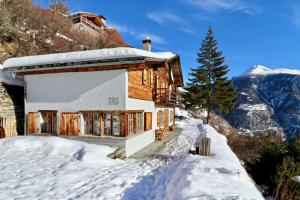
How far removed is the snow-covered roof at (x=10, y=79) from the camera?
14.7 m

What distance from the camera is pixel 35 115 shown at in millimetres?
14031

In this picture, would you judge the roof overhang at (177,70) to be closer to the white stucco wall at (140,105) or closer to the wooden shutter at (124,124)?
the white stucco wall at (140,105)

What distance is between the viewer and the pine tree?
36.1 metres

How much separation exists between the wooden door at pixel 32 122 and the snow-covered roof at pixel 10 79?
2.57 m

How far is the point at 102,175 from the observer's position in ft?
28.3

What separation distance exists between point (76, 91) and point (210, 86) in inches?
1096

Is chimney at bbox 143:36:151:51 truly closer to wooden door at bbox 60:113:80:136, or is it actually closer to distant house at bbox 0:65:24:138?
wooden door at bbox 60:113:80:136

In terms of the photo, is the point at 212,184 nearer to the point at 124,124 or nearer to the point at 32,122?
the point at 124,124

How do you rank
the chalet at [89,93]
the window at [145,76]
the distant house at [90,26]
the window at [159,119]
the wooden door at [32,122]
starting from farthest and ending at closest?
the distant house at [90,26] → the window at [159,119] → the window at [145,76] → the wooden door at [32,122] → the chalet at [89,93]

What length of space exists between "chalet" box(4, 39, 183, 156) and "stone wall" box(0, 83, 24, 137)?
141cm

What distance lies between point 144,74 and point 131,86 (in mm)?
2531

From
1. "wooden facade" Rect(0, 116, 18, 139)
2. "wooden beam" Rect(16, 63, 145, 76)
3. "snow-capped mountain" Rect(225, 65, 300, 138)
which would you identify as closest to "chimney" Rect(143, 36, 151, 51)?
"wooden beam" Rect(16, 63, 145, 76)

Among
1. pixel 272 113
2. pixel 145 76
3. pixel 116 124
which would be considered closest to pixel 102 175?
pixel 116 124

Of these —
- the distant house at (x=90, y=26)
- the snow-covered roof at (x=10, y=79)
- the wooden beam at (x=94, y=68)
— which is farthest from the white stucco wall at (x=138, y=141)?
the distant house at (x=90, y=26)
